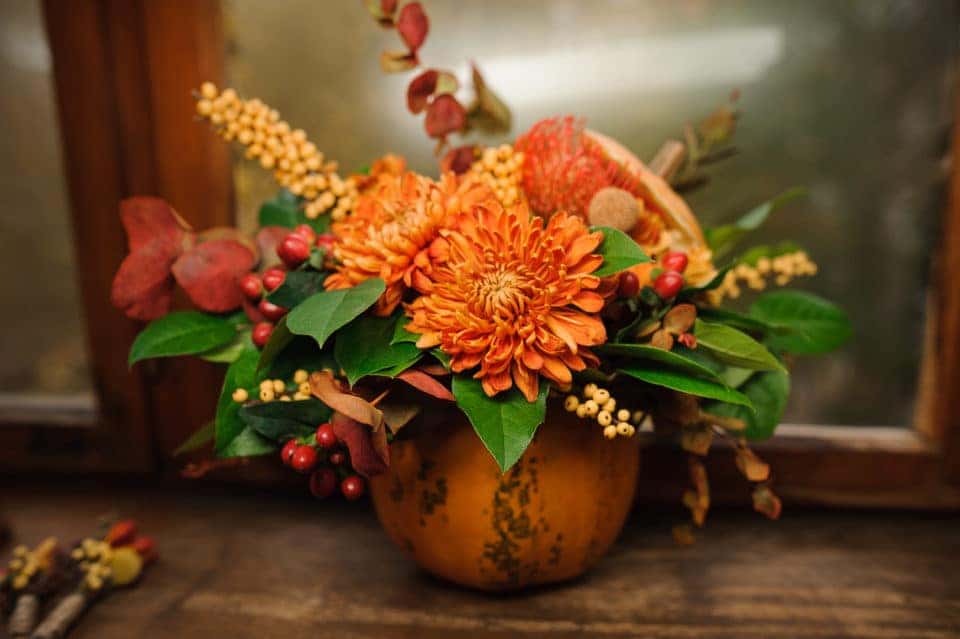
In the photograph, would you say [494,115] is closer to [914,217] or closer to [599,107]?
[599,107]

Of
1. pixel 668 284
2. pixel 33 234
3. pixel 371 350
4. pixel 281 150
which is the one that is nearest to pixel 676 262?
pixel 668 284

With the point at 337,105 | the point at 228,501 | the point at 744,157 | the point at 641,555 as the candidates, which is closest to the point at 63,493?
the point at 228,501

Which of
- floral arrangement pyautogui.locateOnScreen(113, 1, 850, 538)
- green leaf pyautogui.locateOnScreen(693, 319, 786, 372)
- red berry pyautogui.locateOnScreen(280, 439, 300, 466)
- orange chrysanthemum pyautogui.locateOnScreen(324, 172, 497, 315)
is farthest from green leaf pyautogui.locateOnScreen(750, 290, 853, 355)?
red berry pyautogui.locateOnScreen(280, 439, 300, 466)

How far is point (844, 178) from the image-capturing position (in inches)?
32.8

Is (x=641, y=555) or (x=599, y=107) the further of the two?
(x=599, y=107)

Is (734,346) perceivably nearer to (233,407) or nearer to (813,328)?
(813,328)

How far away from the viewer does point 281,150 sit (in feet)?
1.92

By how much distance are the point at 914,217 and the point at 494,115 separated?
570 mm

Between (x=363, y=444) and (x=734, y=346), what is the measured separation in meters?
0.29

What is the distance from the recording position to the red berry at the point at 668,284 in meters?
0.51

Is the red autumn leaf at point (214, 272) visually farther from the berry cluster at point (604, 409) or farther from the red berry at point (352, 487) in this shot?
the berry cluster at point (604, 409)

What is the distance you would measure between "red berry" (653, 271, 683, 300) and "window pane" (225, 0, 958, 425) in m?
0.37

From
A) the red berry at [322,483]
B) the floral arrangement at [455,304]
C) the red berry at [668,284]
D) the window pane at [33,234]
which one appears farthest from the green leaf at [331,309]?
the window pane at [33,234]

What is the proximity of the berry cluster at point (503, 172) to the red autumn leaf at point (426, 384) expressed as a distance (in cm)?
17
